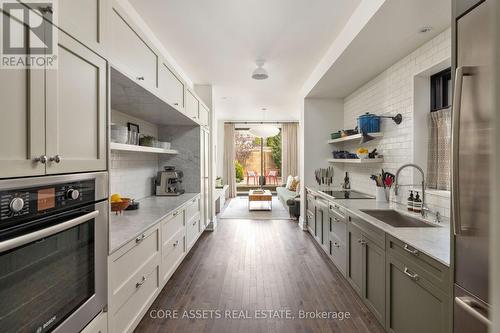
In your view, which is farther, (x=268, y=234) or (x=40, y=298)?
(x=268, y=234)

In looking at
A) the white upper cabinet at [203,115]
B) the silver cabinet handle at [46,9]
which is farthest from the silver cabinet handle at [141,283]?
the white upper cabinet at [203,115]

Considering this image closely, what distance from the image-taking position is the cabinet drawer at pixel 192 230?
354cm

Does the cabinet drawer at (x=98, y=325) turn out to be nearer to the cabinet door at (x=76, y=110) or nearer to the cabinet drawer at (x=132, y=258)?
the cabinet drawer at (x=132, y=258)

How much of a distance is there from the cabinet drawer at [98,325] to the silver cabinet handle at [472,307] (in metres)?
1.72

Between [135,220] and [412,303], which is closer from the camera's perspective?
[412,303]

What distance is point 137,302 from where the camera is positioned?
1978 mm

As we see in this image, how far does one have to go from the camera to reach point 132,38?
1938mm

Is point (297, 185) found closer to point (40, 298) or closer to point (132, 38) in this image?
point (132, 38)

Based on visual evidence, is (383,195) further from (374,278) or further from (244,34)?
(244,34)

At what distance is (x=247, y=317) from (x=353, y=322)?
34.7 inches

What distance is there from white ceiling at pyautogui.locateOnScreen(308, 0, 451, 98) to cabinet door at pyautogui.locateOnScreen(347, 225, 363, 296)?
1.84 metres

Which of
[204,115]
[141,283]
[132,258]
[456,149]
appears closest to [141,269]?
[141,283]

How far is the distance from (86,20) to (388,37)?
2.50m

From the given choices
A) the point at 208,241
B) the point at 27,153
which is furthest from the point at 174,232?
the point at 27,153
